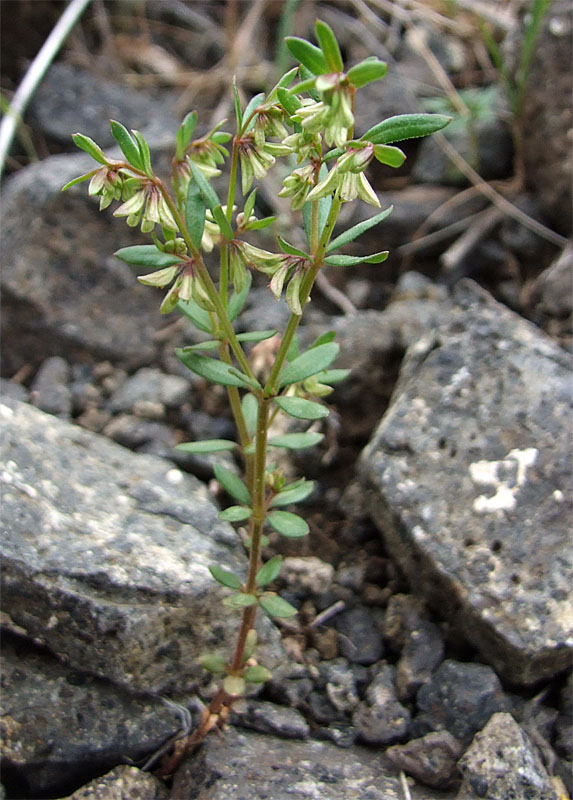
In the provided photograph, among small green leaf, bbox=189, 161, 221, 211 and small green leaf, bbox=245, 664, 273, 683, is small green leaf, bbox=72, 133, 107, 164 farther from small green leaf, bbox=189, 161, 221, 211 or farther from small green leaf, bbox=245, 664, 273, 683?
small green leaf, bbox=245, 664, 273, 683

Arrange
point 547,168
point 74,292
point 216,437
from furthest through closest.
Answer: point 547,168 → point 74,292 → point 216,437

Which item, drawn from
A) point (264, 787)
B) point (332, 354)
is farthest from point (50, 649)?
point (332, 354)

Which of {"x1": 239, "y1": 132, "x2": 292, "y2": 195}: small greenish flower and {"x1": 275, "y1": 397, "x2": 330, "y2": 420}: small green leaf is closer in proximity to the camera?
{"x1": 239, "y1": 132, "x2": 292, "y2": 195}: small greenish flower

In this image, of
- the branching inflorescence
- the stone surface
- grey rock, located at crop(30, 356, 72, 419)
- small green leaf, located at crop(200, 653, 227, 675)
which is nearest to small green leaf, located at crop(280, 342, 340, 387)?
the branching inflorescence

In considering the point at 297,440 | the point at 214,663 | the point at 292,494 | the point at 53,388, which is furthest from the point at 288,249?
the point at 53,388

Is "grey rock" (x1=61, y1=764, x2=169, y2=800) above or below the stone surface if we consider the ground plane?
below

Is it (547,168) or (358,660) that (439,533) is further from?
(547,168)

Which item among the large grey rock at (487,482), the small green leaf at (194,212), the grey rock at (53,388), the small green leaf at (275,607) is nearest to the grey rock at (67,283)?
the grey rock at (53,388)
